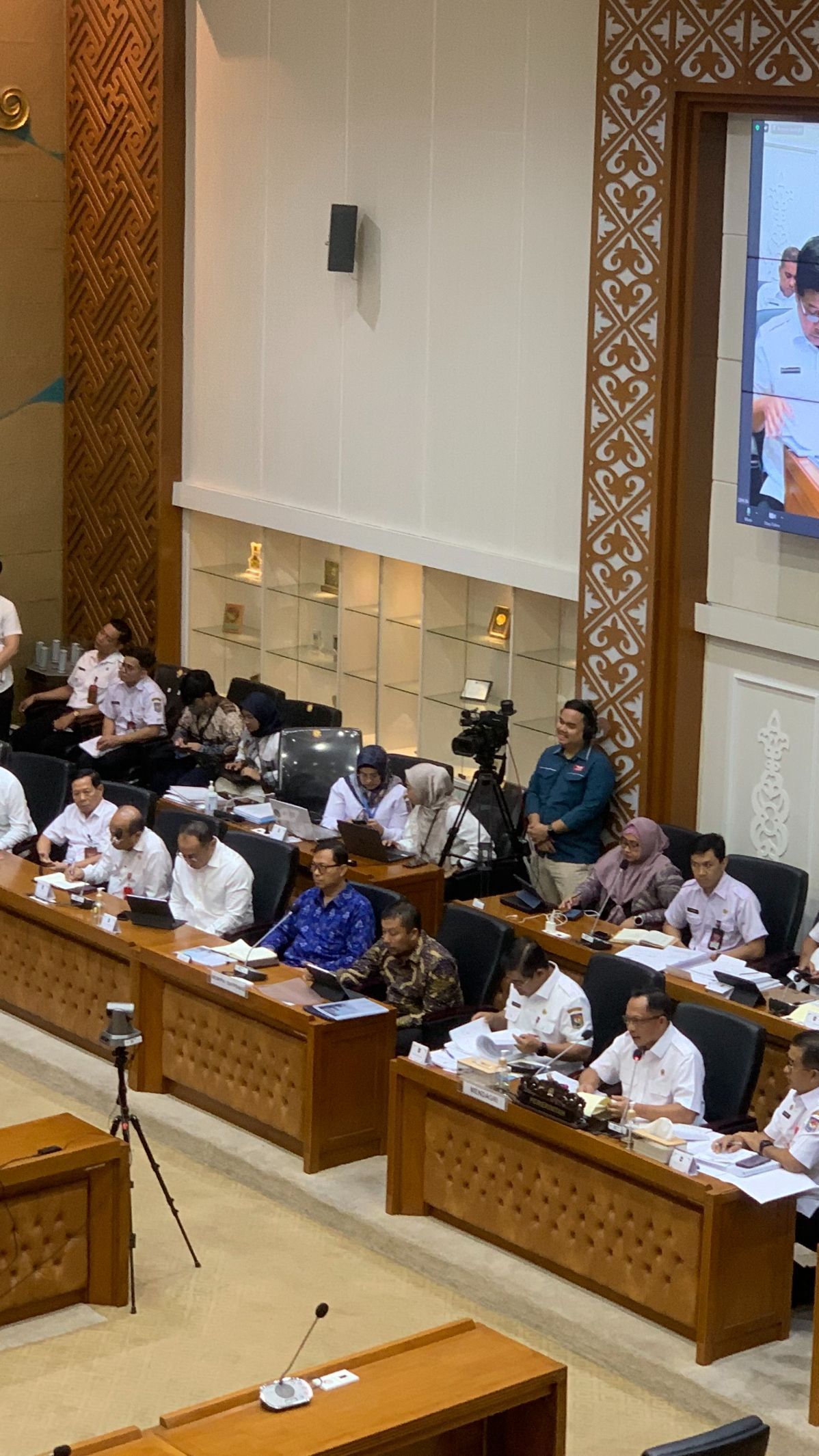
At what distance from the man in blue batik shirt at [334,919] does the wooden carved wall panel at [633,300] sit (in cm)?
192

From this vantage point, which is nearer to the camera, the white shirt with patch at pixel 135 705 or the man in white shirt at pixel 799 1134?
the man in white shirt at pixel 799 1134

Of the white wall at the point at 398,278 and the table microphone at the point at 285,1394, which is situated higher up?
the white wall at the point at 398,278

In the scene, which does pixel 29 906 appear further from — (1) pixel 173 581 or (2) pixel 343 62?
(2) pixel 343 62

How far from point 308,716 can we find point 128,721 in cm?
114

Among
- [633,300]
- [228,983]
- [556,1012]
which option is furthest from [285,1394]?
[633,300]

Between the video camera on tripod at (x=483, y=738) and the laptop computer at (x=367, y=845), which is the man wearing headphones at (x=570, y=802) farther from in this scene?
the laptop computer at (x=367, y=845)

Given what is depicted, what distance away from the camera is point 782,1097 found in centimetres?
800

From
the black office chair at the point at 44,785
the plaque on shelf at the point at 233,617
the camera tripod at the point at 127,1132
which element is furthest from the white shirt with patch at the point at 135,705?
the camera tripod at the point at 127,1132

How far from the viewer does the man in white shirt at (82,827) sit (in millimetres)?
9859

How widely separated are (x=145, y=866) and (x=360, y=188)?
414 cm

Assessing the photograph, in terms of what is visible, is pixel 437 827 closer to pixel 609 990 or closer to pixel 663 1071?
pixel 609 990

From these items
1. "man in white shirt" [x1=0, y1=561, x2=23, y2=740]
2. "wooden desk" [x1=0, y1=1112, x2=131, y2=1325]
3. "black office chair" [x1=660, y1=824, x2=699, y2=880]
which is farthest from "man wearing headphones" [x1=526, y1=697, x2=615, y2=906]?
"man in white shirt" [x1=0, y1=561, x2=23, y2=740]

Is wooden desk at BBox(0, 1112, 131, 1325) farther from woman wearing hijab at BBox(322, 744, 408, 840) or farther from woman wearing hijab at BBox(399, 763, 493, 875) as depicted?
woman wearing hijab at BBox(322, 744, 408, 840)

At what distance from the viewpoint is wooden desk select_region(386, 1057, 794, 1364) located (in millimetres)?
6477
